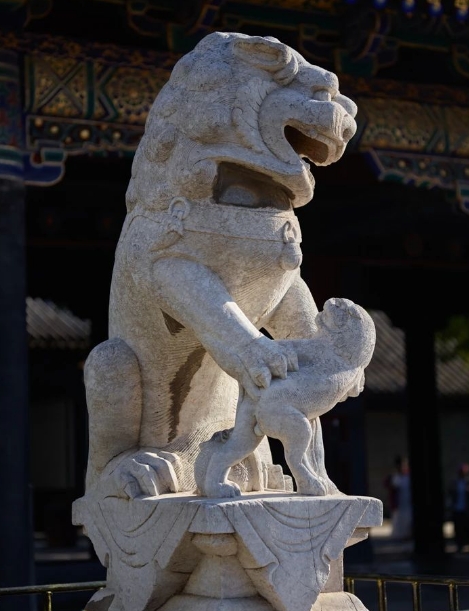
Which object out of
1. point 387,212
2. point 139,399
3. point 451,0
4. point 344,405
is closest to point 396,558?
point 344,405

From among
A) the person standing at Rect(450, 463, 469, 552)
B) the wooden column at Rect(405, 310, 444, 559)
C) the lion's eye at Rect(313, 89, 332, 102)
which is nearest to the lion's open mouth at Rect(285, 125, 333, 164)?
the lion's eye at Rect(313, 89, 332, 102)

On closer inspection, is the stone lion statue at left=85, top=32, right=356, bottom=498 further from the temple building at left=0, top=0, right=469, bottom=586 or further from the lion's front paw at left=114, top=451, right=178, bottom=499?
the temple building at left=0, top=0, right=469, bottom=586

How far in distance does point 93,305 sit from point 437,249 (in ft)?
12.0

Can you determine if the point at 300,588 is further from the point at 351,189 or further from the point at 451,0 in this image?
the point at 351,189

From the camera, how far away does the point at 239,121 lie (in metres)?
3.69

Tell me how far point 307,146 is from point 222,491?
3.74 ft

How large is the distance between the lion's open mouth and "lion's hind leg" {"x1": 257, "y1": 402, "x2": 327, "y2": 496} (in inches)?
34.3

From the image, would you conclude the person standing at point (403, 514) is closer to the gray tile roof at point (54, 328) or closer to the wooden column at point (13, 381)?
the gray tile roof at point (54, 328)

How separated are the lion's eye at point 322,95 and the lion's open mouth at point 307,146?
0.13 meters

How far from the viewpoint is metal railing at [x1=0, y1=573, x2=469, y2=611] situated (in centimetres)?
441

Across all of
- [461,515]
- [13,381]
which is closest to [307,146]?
[13,381]

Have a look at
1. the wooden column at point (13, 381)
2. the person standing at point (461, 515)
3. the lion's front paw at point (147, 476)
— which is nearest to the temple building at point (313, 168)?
the wooden column at point (13, 381)

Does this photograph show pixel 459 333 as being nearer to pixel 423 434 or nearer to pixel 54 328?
pixel 423 434

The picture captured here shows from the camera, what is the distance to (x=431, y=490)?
1448 centimetres
